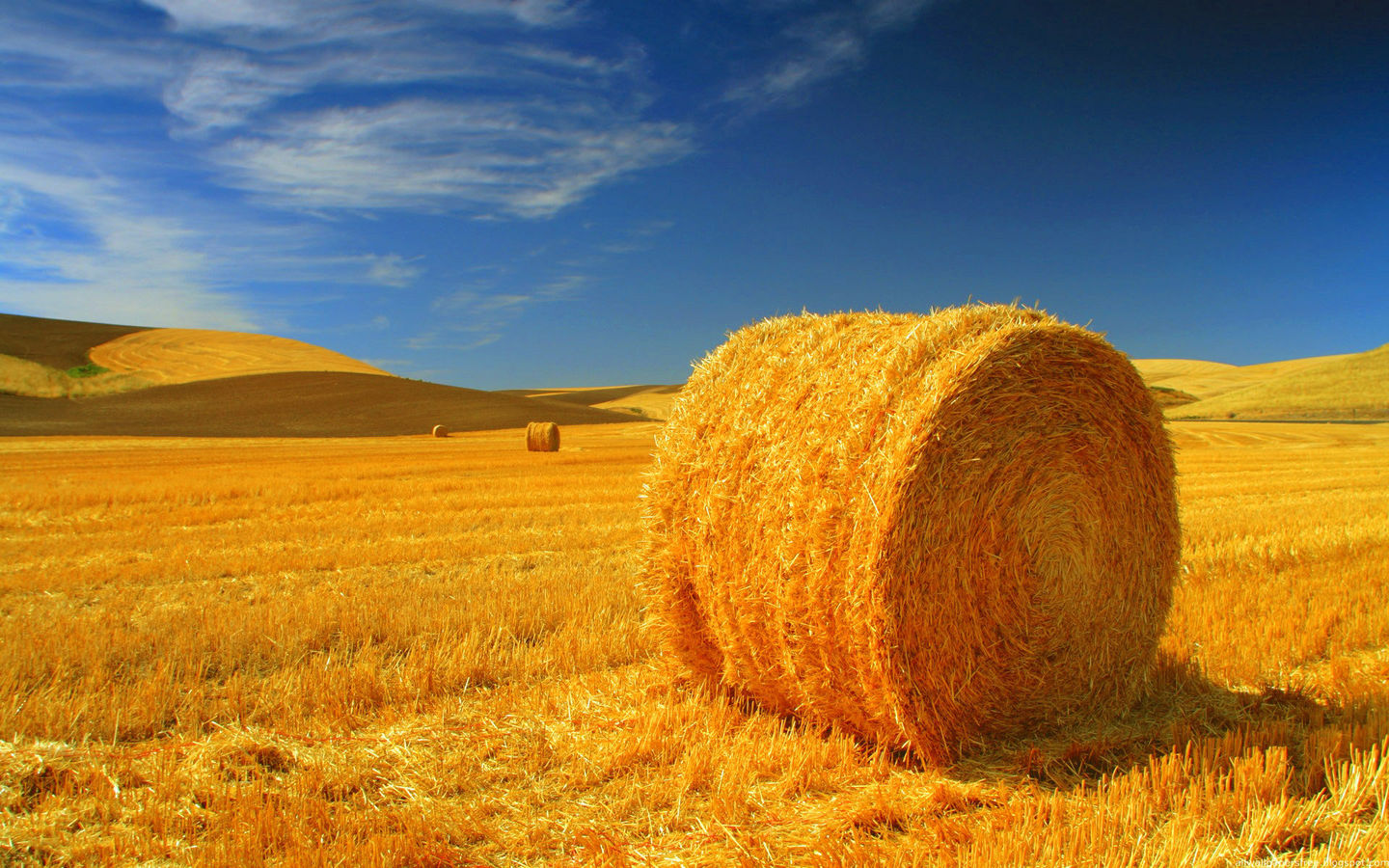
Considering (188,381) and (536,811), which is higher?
(188,381)

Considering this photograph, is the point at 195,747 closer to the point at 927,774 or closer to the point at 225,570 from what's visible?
the point at 927,774

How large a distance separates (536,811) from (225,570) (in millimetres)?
5446

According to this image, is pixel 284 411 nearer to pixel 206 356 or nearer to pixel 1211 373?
pixel 206 356

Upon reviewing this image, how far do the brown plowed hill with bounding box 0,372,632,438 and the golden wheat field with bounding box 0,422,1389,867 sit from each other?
111 ft

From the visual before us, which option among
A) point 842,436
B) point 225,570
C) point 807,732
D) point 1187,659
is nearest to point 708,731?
point 807,732

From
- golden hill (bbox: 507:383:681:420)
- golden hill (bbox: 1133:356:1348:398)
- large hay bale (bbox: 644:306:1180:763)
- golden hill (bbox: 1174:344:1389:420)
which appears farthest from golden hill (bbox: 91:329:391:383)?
golden hill (bbox: 1133:356:1348:398)

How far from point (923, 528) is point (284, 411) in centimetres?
4572

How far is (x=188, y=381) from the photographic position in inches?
1930

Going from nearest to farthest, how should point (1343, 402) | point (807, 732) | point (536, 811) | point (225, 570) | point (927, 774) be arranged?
point (536, 811)
point (927, 774)
point (807, 732)
point (225, 570)
point (1343, 402)

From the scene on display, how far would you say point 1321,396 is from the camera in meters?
48.2

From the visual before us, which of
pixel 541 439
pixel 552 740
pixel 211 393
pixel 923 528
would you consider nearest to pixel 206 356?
pixel 211 393

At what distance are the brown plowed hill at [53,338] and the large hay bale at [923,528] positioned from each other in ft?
198

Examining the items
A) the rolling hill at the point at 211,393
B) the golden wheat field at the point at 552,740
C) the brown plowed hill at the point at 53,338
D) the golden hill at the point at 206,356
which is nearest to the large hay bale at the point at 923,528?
the golden wheat field at the point at 552,740

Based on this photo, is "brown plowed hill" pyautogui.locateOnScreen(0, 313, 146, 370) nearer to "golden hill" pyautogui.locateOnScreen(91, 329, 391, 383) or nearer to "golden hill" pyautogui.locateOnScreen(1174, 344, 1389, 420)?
"golden hill" pyautogui.locateOnScreen(91, 329, 391, 383)
